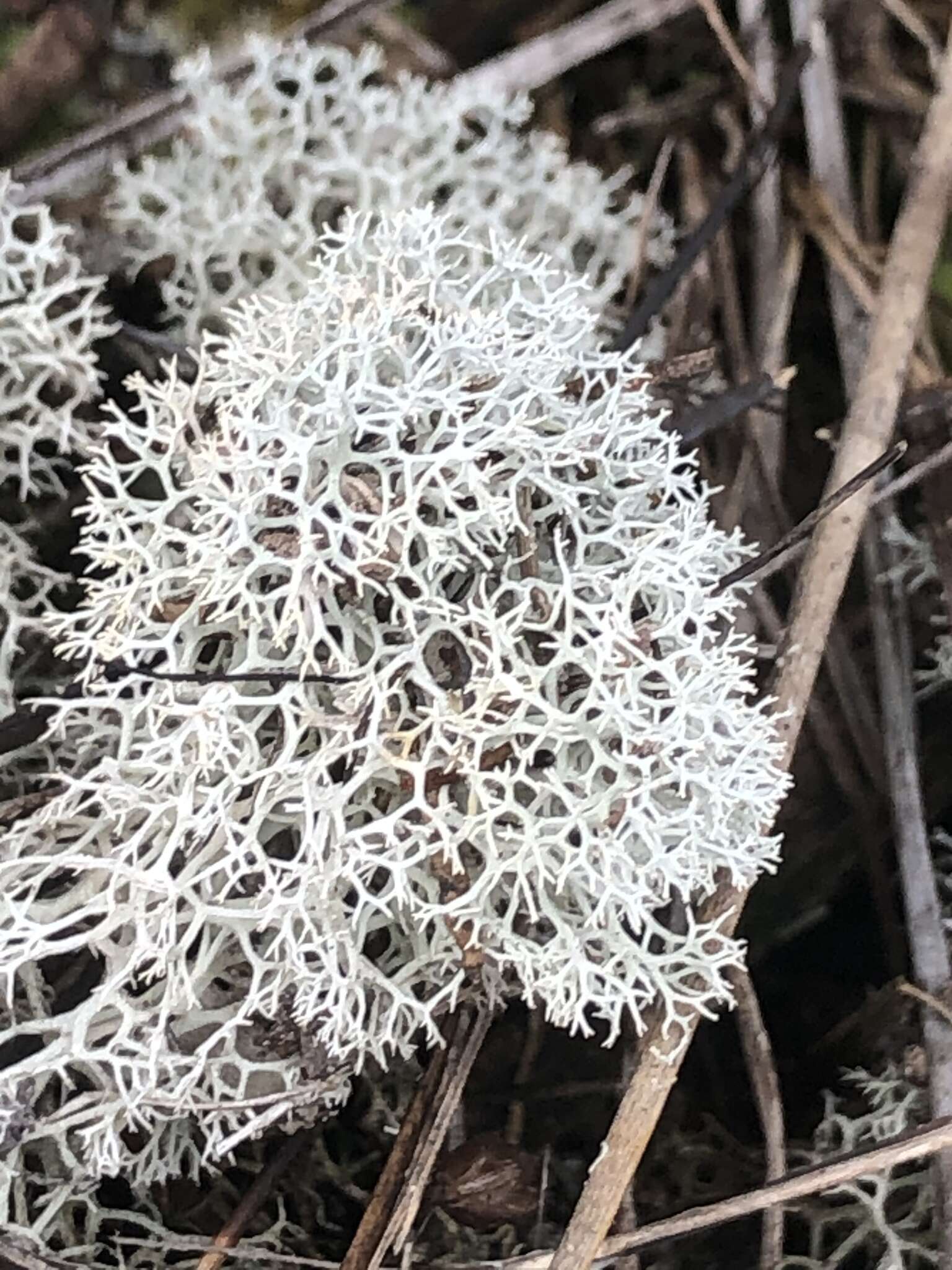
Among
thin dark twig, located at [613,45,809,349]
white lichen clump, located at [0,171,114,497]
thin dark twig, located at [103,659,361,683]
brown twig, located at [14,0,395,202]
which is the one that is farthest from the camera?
brown twig, located at [14,0,395,202]

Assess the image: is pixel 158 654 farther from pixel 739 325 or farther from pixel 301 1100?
pixel 739 325

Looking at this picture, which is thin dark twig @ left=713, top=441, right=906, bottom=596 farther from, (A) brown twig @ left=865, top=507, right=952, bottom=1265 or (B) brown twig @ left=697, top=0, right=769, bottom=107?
(B) brown twig @ left=697, top=0, right=769, bottom=107

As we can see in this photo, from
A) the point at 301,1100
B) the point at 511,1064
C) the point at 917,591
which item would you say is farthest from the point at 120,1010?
the point at 917,591

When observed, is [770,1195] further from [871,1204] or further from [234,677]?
[234,677]

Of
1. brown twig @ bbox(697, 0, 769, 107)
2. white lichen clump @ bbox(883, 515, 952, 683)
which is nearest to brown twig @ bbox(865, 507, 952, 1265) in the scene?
white lichen clump @ bbox(883, 515, 952, 683)

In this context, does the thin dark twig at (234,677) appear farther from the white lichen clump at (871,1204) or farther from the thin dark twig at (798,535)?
the white lichen clump at (871,1204)

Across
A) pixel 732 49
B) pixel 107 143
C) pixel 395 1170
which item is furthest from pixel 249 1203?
pixel 732 49

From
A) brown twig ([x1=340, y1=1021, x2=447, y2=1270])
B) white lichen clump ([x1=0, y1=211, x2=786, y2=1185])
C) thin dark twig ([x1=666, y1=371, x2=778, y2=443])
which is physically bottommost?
brown twig ([x1=340, y1=1021, x2=447, y2=1270])
